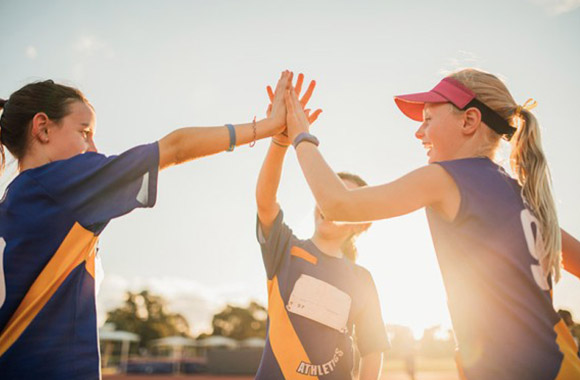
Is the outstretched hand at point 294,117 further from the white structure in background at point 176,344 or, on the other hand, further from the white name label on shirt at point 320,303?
the white structure in background at point 176,344

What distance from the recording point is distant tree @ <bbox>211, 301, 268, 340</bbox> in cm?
8194

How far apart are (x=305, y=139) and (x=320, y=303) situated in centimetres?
115

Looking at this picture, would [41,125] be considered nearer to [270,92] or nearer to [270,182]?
[270,182]

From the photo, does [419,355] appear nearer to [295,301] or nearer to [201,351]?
[201,351]

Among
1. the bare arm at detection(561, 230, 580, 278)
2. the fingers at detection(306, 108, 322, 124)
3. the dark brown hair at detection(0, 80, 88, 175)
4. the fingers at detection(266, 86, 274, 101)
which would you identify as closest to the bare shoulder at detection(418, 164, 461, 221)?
the bare arm at detection(561, 230, 580, 278)

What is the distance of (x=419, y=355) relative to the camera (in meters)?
71.9

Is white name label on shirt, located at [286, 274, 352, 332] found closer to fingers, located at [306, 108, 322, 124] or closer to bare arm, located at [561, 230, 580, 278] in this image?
fingers, located at [306, 108, 322, 124]

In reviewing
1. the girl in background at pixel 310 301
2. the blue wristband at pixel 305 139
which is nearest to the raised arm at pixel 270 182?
the girl in background at pixel 310 301

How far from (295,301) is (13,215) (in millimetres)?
1697

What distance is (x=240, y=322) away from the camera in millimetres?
83750

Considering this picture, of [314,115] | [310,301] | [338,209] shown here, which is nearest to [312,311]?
[310,301]

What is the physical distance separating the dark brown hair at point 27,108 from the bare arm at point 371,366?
2514 millimetres

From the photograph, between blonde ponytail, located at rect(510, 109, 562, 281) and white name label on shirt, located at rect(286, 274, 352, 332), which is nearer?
blonde ponytail, located at rect(510, 109, 562, 281)

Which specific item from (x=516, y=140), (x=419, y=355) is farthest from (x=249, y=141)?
(x=419, y=355)
